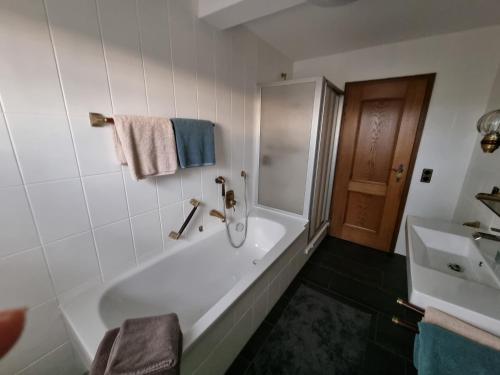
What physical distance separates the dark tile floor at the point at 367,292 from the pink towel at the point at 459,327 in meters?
0.80

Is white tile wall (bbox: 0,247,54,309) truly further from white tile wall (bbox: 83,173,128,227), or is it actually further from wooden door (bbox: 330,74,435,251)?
wooden door (bbox: 330,74,435,251)

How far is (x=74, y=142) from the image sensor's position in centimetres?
92

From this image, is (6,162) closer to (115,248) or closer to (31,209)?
(31,209)

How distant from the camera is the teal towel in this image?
597 millimetres

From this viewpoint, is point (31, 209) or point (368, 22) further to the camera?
point (368, 22)

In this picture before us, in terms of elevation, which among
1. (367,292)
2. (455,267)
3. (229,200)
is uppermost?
(229,200)

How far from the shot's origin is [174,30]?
1199 millimetres

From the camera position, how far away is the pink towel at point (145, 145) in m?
1.00

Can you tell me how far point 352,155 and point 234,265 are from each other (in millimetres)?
1774

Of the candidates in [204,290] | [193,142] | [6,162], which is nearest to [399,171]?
[193,142]

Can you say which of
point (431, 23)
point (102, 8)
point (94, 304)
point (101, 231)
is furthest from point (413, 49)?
point (94, 304)

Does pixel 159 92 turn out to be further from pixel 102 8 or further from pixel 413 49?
pixel 413 49

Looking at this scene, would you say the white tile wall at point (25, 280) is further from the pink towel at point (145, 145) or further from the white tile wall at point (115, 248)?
the pink towel at point (145, 145)

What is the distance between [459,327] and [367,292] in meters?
1.24
